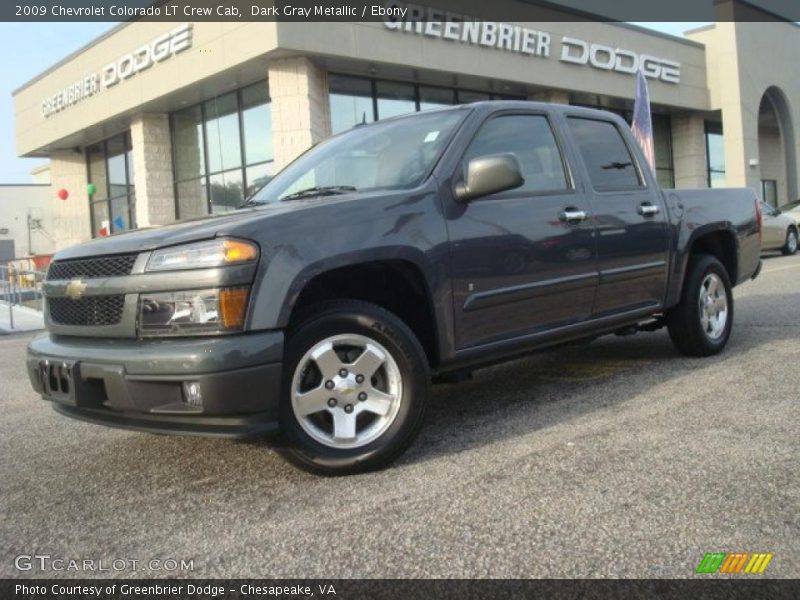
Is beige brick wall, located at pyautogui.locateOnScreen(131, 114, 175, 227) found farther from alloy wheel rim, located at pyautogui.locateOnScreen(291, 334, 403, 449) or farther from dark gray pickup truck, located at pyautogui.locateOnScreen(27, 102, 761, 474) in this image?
alloy wheel rim, located at pyautogui.locateOnScreen(291, 334, 403, 449)

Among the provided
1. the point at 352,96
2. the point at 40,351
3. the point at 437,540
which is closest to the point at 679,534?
the point at 437,540

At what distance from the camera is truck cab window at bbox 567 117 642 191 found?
470cm

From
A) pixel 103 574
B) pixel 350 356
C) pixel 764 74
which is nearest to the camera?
pixel 103 574

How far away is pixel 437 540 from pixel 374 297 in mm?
1466

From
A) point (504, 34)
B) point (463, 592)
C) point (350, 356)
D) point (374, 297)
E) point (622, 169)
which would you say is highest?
point (504, 34)

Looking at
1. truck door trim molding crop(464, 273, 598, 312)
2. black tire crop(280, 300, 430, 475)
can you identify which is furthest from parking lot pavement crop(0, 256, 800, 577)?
truck door trim molding crop(464, 273, 598, 312)

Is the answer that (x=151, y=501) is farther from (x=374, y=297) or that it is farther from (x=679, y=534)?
(x=679, y=534)

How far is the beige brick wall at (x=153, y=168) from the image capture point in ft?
66.3

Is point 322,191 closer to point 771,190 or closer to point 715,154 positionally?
point 715,154

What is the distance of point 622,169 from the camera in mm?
4980

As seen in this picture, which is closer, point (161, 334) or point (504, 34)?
point (161, 334)

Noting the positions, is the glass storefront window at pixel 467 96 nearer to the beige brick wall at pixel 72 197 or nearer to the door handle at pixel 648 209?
the beige brick wall at pixel 72 197

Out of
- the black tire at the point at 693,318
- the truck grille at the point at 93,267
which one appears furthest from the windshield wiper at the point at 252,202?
the black tire at the point at 693,318

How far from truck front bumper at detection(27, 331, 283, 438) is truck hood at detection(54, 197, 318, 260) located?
420mm
